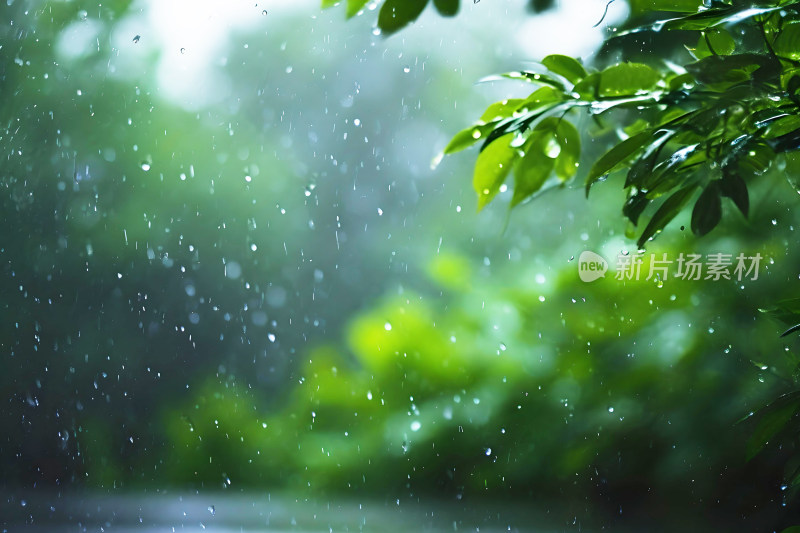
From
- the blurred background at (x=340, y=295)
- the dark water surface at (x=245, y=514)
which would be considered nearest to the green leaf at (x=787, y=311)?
the blurred background at (x=340, y=295)

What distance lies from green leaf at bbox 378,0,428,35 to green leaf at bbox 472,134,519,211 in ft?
0.55

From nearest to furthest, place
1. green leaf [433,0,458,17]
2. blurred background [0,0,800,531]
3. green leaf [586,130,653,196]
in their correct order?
green leaf [433,0,458,17], green leaf [586,130,653,196], blurred background [0,0,800,531]

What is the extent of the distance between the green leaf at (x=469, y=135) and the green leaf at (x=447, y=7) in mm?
151

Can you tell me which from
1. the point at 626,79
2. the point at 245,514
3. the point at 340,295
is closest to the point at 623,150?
the point at 626,79

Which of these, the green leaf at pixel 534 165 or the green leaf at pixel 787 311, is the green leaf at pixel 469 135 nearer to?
the green leaf at pixel 534 165

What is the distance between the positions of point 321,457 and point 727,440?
0.55 metres

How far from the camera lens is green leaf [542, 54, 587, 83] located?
0.50m

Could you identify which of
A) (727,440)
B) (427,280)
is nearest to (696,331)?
(727,440)

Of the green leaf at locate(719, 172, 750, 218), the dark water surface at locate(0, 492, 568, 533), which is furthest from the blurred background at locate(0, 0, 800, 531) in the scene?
the green leaf at locate(719, 172, 750, 218)

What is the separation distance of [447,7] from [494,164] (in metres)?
0.20

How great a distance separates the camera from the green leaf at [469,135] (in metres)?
0.52

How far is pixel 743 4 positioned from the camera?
46 cm

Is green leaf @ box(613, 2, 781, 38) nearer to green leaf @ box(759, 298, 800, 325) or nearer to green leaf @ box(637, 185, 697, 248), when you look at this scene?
green leaf @ box(637, 185, 697, 248)

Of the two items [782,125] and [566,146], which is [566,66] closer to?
[566,146]
